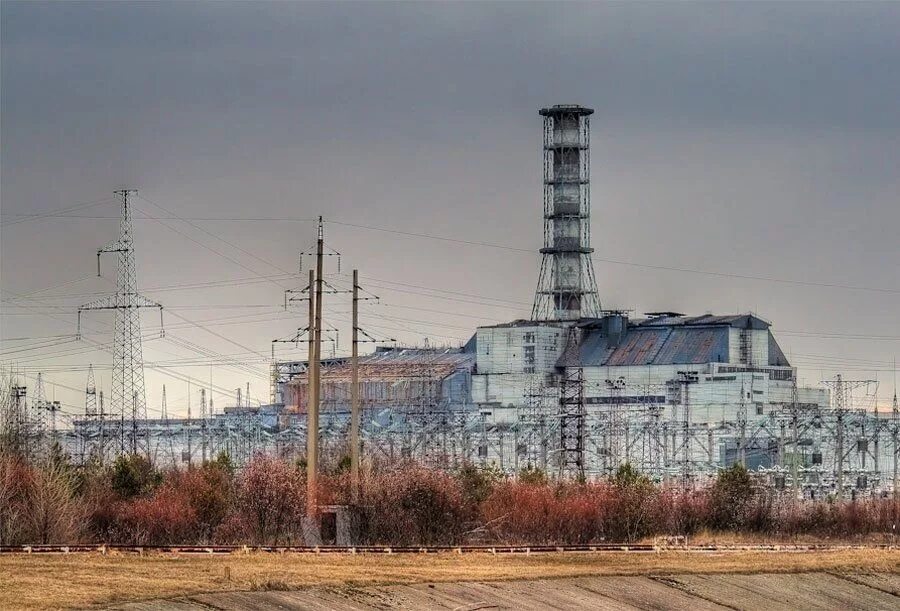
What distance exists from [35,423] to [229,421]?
46808mm

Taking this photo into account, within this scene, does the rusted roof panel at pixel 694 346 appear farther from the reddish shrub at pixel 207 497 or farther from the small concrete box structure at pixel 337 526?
the small concrete box structure at pixel 337 526

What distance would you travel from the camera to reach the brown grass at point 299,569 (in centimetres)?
2862

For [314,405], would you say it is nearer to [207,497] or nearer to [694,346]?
[207,497]

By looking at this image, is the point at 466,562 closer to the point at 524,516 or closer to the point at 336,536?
the point at 336,536

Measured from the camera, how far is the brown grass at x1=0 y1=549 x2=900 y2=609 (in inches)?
1127

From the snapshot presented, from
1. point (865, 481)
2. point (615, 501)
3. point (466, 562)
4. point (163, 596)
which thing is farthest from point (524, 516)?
point (865, 481)

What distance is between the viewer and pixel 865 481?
97438 millimetres

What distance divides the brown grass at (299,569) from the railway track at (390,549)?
0.82 metres

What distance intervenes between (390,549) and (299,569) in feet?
19.6

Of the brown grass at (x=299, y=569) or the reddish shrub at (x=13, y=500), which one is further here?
the reddish shrub at (x=13, y=500)

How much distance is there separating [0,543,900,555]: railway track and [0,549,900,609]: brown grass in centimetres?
82

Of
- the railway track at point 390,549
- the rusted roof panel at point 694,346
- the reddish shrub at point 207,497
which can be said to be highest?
the rusted roof panel at point 694,346

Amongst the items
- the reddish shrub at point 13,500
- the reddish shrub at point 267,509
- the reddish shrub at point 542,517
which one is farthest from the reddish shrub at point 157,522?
the reddish shrub at point 542,517

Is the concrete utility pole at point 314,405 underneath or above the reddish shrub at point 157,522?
above
